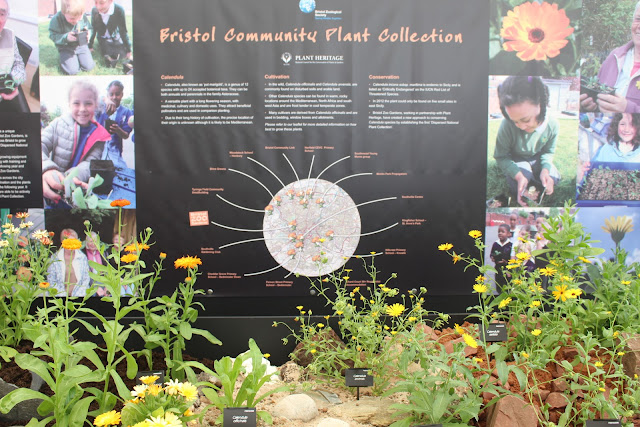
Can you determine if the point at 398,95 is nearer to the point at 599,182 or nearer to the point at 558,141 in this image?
the point at 558,141

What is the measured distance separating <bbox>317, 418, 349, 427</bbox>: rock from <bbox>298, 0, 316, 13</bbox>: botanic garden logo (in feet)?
7.55

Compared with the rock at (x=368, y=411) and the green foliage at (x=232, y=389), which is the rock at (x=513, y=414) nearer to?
A: the rock at (x=368, y=411)

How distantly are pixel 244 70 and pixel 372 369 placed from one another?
191cm

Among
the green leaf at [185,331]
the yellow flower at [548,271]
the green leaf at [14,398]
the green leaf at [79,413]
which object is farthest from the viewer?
the green leaf at [185,331]

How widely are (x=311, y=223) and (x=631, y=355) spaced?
1.80m

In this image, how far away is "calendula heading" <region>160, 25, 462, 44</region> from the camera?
295 centimetres

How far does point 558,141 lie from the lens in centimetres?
306

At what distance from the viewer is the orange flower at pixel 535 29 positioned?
117 inches

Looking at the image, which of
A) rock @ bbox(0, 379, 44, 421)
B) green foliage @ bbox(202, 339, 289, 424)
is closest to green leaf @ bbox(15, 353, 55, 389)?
rock @ bbox(0, 379, 44, 421)

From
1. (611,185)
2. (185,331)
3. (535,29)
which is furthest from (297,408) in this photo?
(535,29)

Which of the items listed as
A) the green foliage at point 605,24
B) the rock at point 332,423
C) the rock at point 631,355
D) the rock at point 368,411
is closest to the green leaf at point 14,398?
the rock at point 332,423

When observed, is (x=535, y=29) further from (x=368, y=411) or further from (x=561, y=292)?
(x=368, y=411)

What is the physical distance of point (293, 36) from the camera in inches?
116

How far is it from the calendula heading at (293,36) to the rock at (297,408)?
206cm
